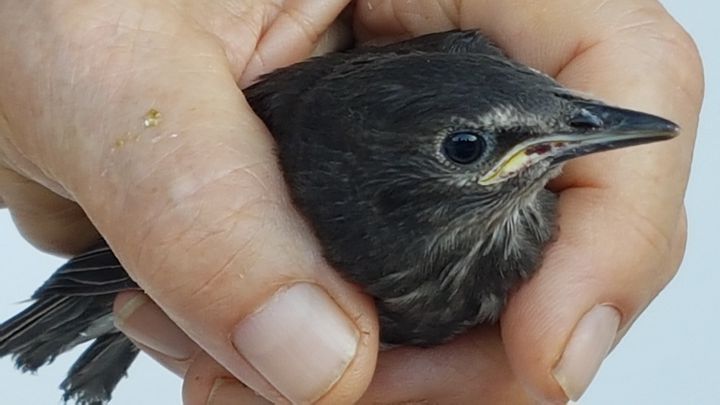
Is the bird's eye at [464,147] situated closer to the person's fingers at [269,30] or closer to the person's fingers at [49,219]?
the person's fingers at [269,30]

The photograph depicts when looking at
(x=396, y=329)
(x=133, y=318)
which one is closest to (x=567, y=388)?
(x=396, y=329)

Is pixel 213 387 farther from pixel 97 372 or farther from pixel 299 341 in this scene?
pixel 97 372

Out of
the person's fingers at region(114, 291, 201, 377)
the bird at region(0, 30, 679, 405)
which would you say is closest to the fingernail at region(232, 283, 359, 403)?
the bird at region(0, 30, 679, 405)

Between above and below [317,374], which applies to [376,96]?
above

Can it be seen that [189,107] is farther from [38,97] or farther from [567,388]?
[567,388]

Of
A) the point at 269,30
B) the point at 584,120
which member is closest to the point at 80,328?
the point at 269,30
